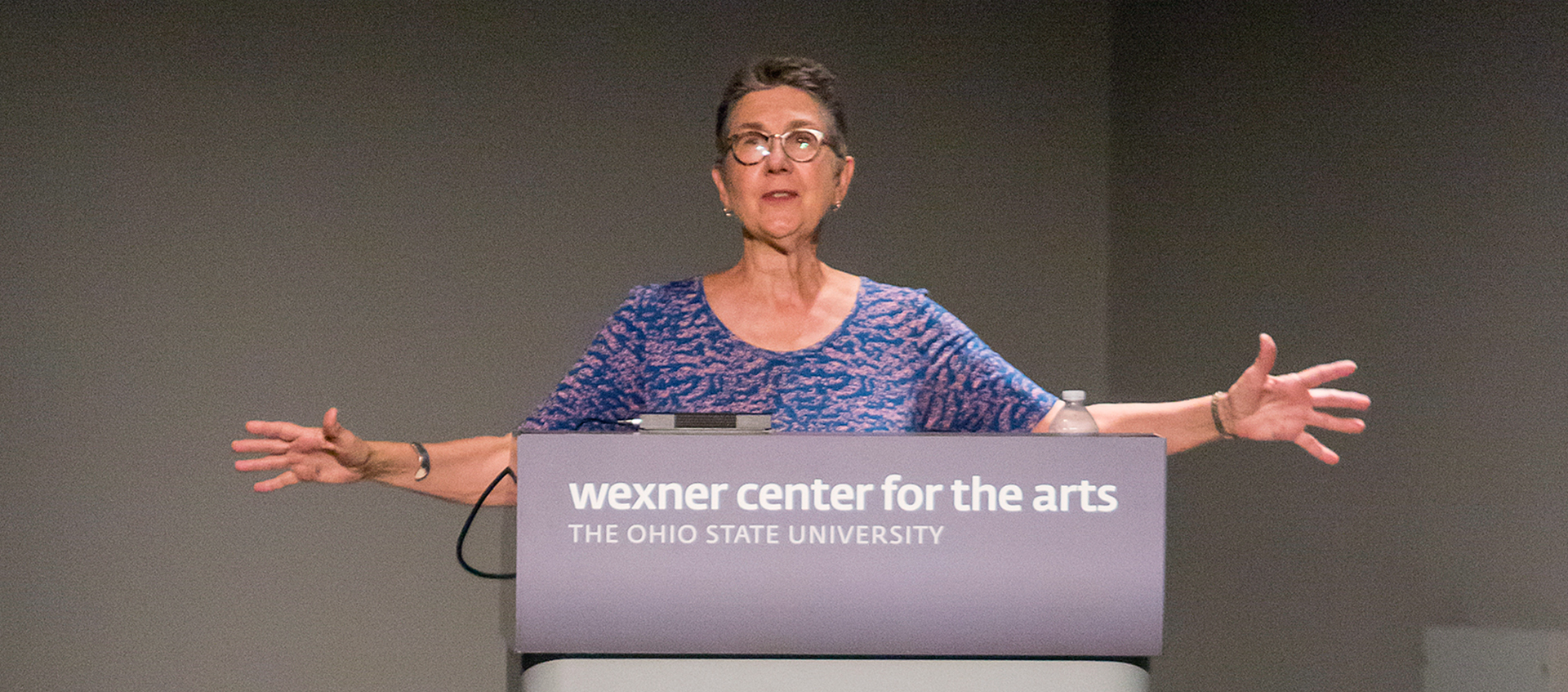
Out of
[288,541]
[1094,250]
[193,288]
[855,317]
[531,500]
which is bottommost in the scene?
[288,541]

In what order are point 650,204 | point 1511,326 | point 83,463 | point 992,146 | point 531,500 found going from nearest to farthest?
point 531,500
point 1511,326
point 83,463
point 650,204
point 992,146

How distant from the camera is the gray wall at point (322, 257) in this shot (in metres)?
2.91

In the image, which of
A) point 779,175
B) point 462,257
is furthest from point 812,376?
point 462,257

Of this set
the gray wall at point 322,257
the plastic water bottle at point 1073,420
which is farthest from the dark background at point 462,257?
the plastic water bottle at point 1073,420

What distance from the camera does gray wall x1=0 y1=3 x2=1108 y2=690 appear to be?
2.91 meters

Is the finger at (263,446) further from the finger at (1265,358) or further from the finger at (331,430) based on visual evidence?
the finger at (1265,358)

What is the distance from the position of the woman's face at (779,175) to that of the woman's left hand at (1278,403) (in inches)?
25.1

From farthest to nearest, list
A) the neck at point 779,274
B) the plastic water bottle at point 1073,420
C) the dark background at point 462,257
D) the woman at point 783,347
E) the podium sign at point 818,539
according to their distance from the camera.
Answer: the dark background at point 462,257 → the neck at point 779,274 → the woman at point 783,347 → the plastic water bottle at point 1073,420 → the podium sign at point 818,539

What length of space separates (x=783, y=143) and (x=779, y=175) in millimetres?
47

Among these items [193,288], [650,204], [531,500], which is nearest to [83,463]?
[193,288]

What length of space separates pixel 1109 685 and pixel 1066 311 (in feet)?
8.37

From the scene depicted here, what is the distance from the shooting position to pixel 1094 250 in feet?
11.6

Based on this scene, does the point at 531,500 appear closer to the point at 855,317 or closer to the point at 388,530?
the point at 855,317

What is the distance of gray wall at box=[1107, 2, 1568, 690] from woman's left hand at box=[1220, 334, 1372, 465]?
790 mm
